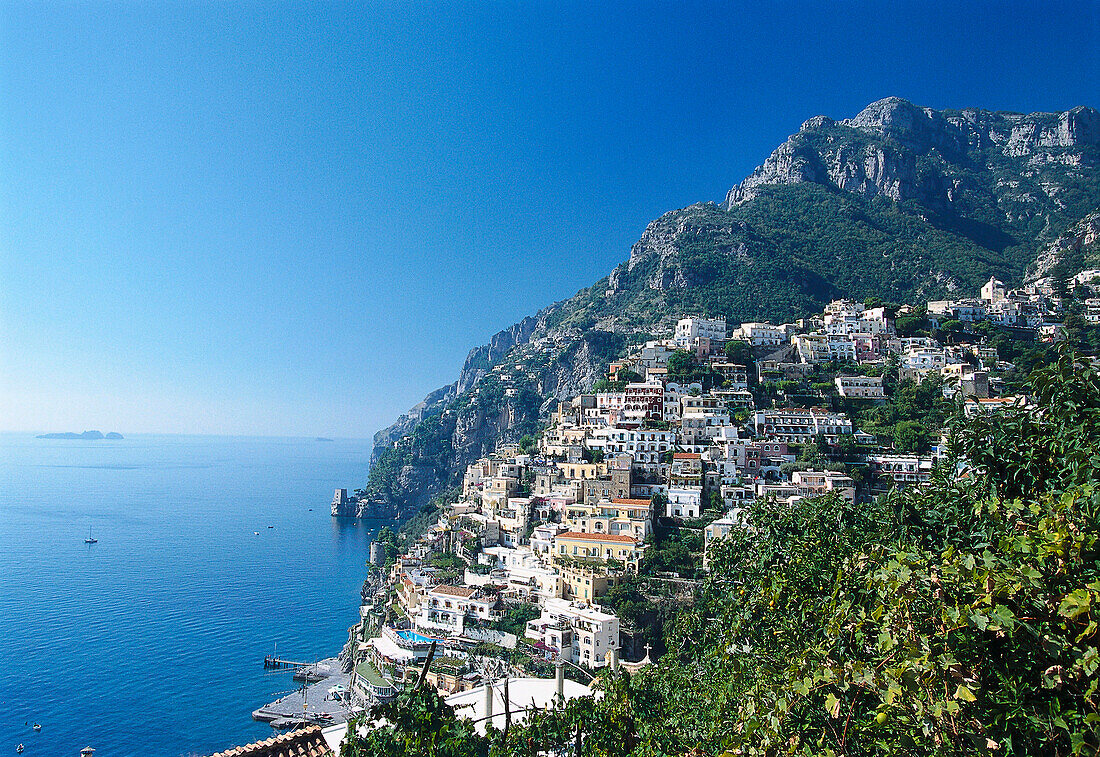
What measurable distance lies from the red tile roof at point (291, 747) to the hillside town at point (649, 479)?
10767mm

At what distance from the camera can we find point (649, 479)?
3834 centimetres

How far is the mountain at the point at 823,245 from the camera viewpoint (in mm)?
79312

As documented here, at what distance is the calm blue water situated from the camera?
92.8ft

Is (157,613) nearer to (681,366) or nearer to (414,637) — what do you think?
(414,637)

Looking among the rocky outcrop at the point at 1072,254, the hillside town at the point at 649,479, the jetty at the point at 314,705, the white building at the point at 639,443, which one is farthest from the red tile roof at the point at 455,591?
the rocky outcrop at the point at 1072,254

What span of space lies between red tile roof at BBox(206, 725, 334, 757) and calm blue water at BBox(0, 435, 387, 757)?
2151cm

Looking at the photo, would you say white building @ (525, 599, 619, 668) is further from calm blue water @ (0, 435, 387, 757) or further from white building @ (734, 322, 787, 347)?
white building @ (734, 322, 787, 347)

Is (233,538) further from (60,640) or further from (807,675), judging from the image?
(807,675)

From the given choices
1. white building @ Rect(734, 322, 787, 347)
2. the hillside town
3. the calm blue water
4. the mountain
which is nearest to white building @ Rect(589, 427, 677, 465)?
the hillside town

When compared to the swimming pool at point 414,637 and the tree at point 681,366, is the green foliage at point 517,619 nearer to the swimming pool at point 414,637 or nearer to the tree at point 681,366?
the swimming pool at point 414,637

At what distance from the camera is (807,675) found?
414cm

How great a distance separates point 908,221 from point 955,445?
10073 centimetres

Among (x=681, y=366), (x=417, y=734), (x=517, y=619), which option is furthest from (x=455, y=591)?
(x=417, y=734)

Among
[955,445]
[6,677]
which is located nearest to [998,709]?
[955,445]
